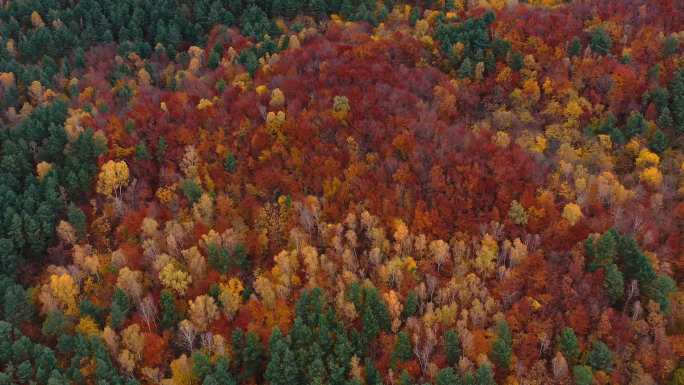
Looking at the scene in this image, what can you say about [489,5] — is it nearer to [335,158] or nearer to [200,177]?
[335,158]

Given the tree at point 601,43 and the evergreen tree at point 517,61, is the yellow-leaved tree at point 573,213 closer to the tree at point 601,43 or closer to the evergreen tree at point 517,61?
the evergreen tree at point 517,61

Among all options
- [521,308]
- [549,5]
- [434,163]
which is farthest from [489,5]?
[521,308]

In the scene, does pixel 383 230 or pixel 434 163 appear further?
pixel 434 163

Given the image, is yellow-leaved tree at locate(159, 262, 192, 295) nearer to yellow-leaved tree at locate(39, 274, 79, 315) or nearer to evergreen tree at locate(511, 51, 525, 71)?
yellow-leaved tree at locate(39, 274, 79, 315)

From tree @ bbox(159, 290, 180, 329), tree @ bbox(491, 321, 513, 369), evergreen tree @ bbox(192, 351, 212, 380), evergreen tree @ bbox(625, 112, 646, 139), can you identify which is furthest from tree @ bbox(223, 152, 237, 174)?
evergreen tree @ bbox(625, 112, 646, 139)

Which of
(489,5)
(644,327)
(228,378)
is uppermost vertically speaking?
(489,5)
